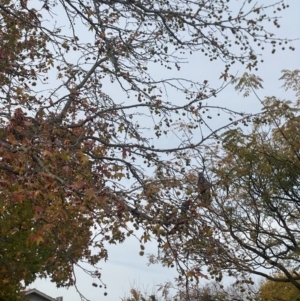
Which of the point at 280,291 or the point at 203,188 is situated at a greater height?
the point at 280,291

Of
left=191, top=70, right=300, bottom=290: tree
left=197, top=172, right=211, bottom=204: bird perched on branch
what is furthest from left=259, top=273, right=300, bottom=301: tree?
left=197, top=172, right=211, bottom=204: bird perched on branch

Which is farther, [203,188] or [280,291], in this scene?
[280,291]

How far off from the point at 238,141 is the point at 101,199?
7.95 meters

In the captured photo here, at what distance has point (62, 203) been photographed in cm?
417

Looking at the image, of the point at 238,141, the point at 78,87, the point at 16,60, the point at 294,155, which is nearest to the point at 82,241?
the point at 78,87

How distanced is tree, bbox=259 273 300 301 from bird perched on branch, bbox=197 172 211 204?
782 cm

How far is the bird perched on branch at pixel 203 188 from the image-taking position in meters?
5.16

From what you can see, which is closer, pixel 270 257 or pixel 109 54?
pixel 109 54

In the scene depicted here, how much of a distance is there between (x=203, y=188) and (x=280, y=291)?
899 centimetres

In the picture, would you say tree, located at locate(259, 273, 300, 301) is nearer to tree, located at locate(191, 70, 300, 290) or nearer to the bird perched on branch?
tree, located at locate(191, 70, 300, 290)

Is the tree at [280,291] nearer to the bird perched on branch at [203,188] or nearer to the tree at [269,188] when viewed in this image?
the tree at [269,188]

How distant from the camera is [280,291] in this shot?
43.4 feet

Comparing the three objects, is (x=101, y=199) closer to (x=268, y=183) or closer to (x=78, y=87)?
(x=78, y=87)

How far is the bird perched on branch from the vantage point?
5156 mm
